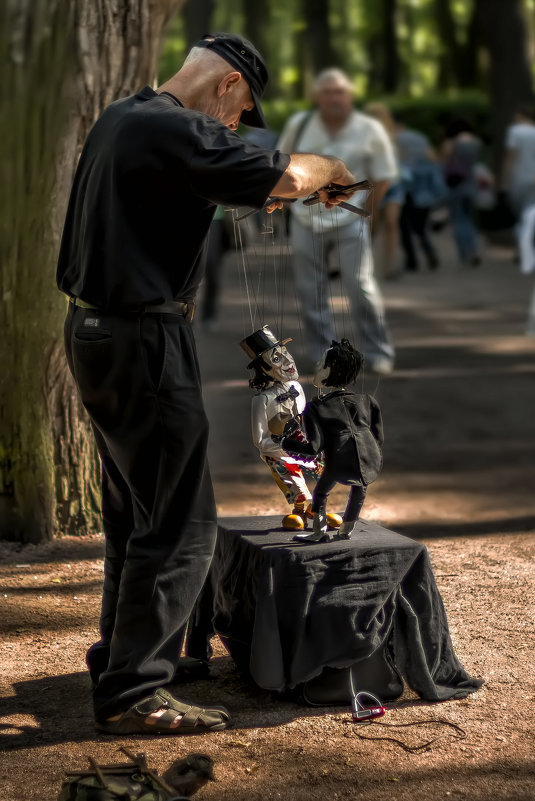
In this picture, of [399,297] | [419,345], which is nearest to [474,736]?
[419,345]

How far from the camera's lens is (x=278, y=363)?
14.3 ft

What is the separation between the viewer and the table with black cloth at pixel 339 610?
4.24m

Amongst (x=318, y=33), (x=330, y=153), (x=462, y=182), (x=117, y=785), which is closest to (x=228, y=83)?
(x=117, y=785)

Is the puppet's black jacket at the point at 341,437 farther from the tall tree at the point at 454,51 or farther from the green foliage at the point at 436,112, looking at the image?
the tall tree at the point at 454,51

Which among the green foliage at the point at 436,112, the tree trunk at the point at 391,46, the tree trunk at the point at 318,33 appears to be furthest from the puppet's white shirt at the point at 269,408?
the tree trunk at the point at 391,46

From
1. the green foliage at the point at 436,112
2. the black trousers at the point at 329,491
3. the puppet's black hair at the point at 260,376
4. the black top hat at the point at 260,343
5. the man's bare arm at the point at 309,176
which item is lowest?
the black trousers at the point at 329,491

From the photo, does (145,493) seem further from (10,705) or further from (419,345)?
(419,345)

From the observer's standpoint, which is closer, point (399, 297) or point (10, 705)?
point (10, 705)

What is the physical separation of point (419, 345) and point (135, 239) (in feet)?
29.0

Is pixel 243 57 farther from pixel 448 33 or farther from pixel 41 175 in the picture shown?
pixel 448 33

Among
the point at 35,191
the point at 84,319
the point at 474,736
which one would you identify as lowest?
the point at 474,736

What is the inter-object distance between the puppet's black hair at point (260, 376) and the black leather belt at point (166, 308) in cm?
34

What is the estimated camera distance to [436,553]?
6.27m

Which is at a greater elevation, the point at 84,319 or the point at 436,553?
the point at 84,319
